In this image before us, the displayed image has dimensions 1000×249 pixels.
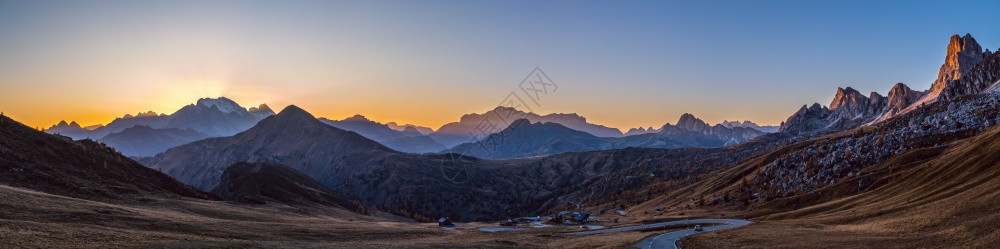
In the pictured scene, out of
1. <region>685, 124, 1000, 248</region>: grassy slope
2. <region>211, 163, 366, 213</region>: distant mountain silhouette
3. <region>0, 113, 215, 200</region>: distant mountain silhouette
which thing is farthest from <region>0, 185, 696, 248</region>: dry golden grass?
<region>211, 163, 366, 213</region>: distant mountain silhouette

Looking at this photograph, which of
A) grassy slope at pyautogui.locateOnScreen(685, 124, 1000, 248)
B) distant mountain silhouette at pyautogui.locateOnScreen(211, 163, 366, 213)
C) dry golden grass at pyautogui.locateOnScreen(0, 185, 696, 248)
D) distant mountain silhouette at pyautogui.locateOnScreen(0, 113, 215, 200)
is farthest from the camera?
distant mountain silhouette at pyautogui.locateOnScreen(211, 163, 366, 213)

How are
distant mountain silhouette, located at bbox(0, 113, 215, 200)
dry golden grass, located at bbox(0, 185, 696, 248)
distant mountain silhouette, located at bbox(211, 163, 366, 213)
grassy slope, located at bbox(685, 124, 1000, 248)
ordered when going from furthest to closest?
distant mountain silhouette, located at bbox(211, 163, 366, 213) → distant mountain silhouette, located at bbox(0, 113, 215, 200) → grassy slope, located at bbox(685, 124, 1000, 248) → dry golden grass, located at bbox(0, 185, 696, 248)

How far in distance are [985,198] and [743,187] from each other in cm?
8871

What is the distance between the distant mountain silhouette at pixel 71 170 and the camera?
79.6 m

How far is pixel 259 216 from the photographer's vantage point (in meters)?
91.6

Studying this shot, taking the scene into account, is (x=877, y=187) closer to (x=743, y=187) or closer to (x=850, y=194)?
(x=850, y=194)

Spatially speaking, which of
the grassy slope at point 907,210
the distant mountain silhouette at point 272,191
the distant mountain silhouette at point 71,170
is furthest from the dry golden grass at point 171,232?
the distant mountain silhouette at point 272,191

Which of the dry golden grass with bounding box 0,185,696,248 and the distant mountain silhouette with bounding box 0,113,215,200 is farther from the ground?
the distant mountain silhouette with bounding box 0,113,215,200

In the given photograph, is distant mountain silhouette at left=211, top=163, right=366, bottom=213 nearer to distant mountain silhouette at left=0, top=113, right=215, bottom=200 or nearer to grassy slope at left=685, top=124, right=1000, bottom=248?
distant mountain silhouette at left=0, top=113, right=215, bottom=200

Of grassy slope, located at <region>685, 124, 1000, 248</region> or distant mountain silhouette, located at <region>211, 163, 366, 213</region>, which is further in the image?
distant mountain silhouette, located at <region>211, 163, 366, 213</region>

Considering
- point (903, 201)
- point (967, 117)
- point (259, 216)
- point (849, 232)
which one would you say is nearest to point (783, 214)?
point (903, 201)

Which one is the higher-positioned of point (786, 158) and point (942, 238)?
point (786, 158)

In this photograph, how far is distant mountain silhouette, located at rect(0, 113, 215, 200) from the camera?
261ft

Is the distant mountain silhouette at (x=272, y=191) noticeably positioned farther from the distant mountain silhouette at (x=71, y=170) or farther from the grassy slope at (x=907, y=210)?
the grassy slope at (x=907, y=210)
